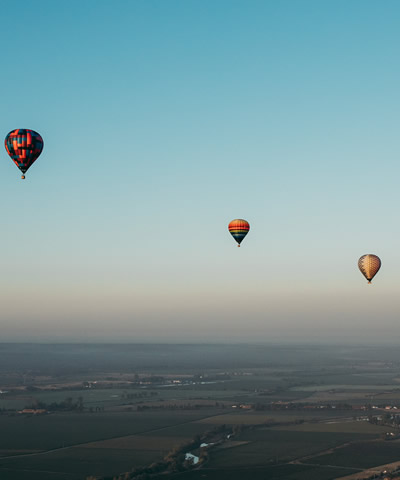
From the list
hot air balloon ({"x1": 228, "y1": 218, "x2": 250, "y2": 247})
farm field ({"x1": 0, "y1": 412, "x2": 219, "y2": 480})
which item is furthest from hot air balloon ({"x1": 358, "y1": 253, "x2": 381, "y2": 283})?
farm field ({"x1": 0, "y1": 412, "x2": 219, "y2": 480})

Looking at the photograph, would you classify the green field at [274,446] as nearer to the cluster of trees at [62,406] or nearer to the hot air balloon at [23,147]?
the hot air balloon at [23,147]

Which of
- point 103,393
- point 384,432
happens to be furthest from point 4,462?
point 103,393

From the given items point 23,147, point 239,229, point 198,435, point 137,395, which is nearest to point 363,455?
point 198,435

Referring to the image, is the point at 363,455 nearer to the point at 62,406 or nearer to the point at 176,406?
the point at 176,406

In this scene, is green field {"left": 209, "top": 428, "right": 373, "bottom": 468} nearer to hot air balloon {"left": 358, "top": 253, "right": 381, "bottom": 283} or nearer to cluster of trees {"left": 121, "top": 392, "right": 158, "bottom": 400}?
hot air balloon {"left": 358, "top": 253, "right": 381, "bottom": 283}

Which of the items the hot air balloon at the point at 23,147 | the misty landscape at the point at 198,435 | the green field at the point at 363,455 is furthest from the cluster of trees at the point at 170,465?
the hot air balloon at the point at 23,147

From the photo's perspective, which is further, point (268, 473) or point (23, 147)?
point (268, 473)
